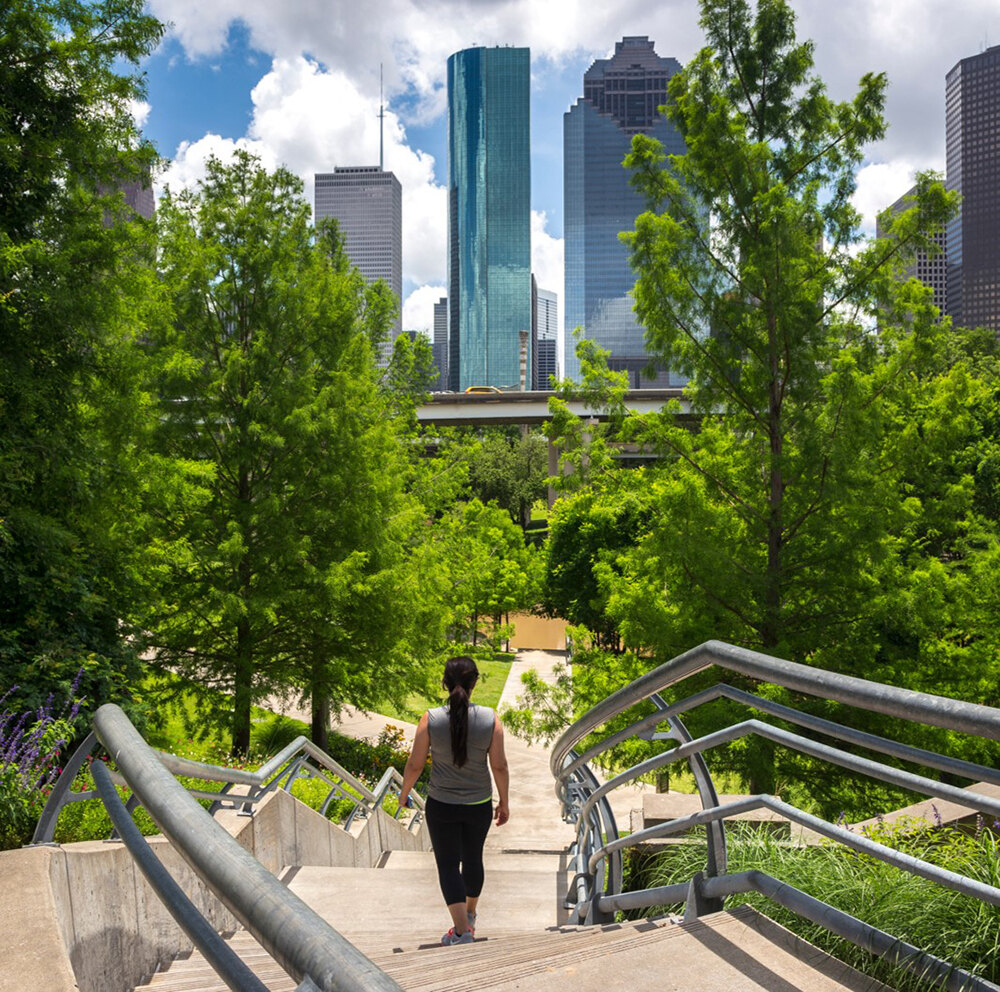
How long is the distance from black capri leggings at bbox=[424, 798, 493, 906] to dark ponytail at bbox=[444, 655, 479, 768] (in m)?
0.30

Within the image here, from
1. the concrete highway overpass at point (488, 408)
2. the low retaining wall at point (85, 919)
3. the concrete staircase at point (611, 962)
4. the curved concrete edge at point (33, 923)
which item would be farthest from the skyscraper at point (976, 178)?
the curved concrete edge at point (33, 923)

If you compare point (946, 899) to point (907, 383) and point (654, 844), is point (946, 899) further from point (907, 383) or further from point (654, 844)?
point (907, 383)

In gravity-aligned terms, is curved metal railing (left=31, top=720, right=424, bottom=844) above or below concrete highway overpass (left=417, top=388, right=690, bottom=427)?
below

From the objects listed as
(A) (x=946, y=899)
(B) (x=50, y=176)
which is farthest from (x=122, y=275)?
(A) (x=946, y=899)

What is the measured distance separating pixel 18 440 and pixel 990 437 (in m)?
26.4

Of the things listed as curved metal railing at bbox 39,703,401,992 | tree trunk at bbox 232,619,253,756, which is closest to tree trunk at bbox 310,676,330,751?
tree trunk at bbox 232,619,253,756

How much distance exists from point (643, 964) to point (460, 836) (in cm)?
219

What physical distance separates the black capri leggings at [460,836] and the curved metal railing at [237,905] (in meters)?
3.00

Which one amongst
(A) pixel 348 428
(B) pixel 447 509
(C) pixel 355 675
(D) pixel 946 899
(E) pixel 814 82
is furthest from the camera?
(B) pixel 447 509

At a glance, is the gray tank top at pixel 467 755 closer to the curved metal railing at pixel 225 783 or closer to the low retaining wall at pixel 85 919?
the curved metal railing at pixel 225 783

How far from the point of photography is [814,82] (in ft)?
33.3

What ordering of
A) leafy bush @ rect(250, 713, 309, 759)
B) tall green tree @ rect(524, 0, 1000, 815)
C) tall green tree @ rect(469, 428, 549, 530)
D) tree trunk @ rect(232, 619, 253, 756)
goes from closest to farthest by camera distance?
tall green tree @ rect(524, 0, 1000, 815) < tree trunk @ rect(232, 619, 253, 756) < leafy bush @ rect(250, 713, 309, 759) < tall green tree @ rect(469, 428, 549, 530)

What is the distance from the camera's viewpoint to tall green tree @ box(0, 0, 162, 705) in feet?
26.7

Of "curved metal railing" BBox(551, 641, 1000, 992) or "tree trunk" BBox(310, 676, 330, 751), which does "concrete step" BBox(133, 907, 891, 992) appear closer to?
"curved metal railing" BBox(551, 641, 1000, 992)
